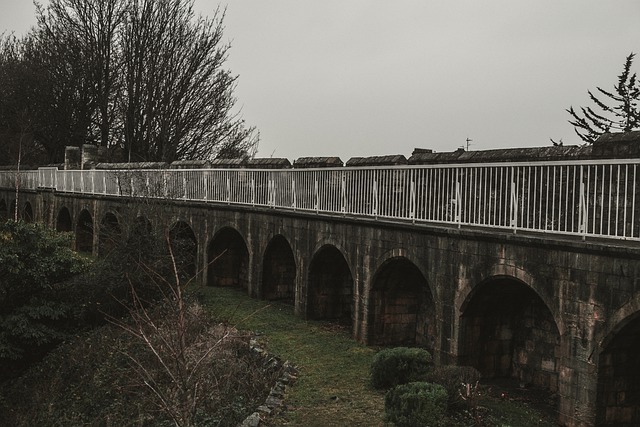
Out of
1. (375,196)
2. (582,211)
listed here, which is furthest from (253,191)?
(582,211)

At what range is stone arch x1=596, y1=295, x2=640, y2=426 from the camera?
24.7ft

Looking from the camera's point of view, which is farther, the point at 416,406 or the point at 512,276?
the point at 512,276

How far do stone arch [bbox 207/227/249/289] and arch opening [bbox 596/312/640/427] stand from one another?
12.6 metres

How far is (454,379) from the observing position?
28.4 feet

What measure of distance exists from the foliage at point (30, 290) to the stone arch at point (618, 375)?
1327 cm

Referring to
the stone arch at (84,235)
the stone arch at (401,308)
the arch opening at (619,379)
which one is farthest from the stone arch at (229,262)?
the arch opening at (619,379)

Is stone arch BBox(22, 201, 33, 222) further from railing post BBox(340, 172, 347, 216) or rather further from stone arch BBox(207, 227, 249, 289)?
railing post BBox(340, 172, 347, 216)

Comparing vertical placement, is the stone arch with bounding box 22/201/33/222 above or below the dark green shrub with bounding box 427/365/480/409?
above

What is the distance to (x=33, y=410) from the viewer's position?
14.0 meters

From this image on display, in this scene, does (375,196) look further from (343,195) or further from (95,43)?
(95,43)

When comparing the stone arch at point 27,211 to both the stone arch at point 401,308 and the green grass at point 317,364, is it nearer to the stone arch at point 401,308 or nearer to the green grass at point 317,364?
the green grass at point 317,364

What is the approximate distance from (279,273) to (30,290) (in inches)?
255

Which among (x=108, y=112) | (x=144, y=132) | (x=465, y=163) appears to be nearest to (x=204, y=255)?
(x=465, y=163)

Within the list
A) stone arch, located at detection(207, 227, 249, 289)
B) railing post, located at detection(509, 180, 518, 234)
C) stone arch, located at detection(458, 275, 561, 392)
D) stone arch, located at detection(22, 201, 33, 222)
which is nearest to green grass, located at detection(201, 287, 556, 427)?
stone arch, located at detection(458, 275, 561, 392)
